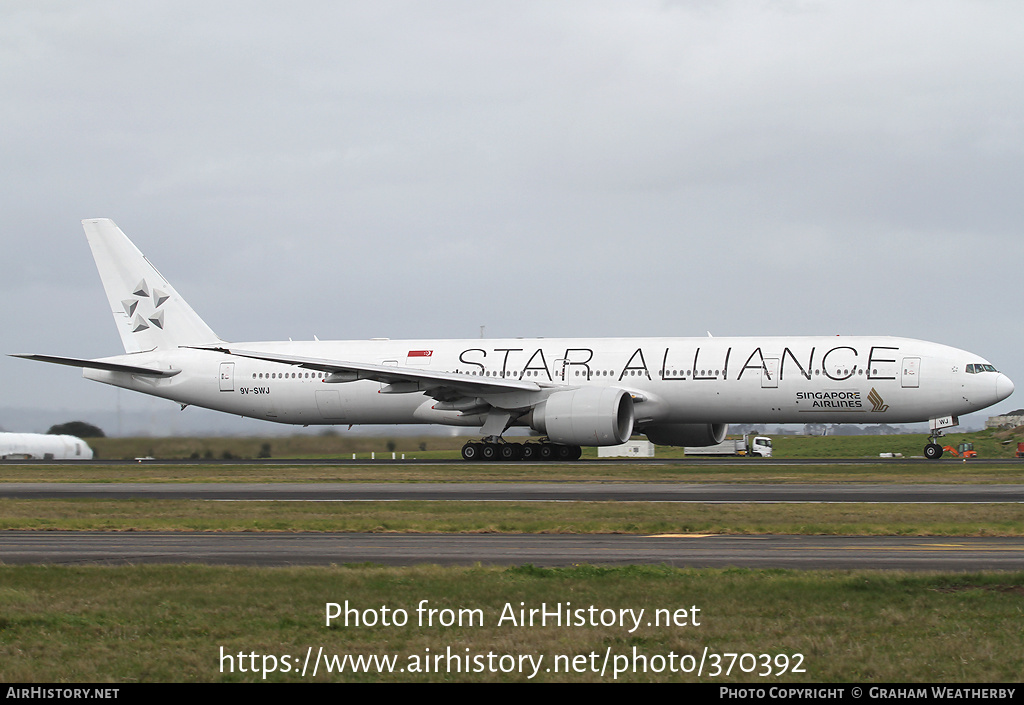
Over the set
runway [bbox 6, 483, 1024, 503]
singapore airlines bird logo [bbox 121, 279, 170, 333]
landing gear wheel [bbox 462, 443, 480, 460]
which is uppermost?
singapore airlines bird logo [bbox 121, 279, 170, 333]

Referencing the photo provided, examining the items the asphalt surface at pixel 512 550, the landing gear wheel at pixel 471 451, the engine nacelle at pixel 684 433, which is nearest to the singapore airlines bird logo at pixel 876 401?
the engine nacelle at pixel 684 433

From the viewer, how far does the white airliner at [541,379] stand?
4053cm

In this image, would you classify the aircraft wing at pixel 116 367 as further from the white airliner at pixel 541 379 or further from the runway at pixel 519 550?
the runway at pixel 519 550

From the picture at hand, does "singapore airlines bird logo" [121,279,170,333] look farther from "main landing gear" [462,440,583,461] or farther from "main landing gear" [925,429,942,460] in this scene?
"main landing gear" [925,429,942,460]

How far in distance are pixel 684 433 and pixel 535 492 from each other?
19.1m

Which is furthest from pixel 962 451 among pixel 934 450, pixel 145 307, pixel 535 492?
pixel 145 307

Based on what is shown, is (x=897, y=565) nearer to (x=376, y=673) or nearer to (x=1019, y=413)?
(x=376, y=673)

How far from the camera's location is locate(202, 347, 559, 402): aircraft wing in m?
41.8

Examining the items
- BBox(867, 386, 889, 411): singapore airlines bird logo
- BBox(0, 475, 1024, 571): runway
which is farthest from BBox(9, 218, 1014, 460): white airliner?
BBox(0, 475, 1024, 571): runway

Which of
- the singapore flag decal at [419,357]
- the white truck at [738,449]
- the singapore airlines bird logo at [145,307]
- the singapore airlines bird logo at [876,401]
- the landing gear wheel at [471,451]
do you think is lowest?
the landing gear wheel at [471,451]

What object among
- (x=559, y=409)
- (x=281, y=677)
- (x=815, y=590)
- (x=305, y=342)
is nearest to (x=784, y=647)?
(x=815, y=590)

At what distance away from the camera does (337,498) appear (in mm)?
26547

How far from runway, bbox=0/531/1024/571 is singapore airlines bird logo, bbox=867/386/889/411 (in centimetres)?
2364

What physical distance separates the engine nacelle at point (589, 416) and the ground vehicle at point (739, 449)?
765 inches
